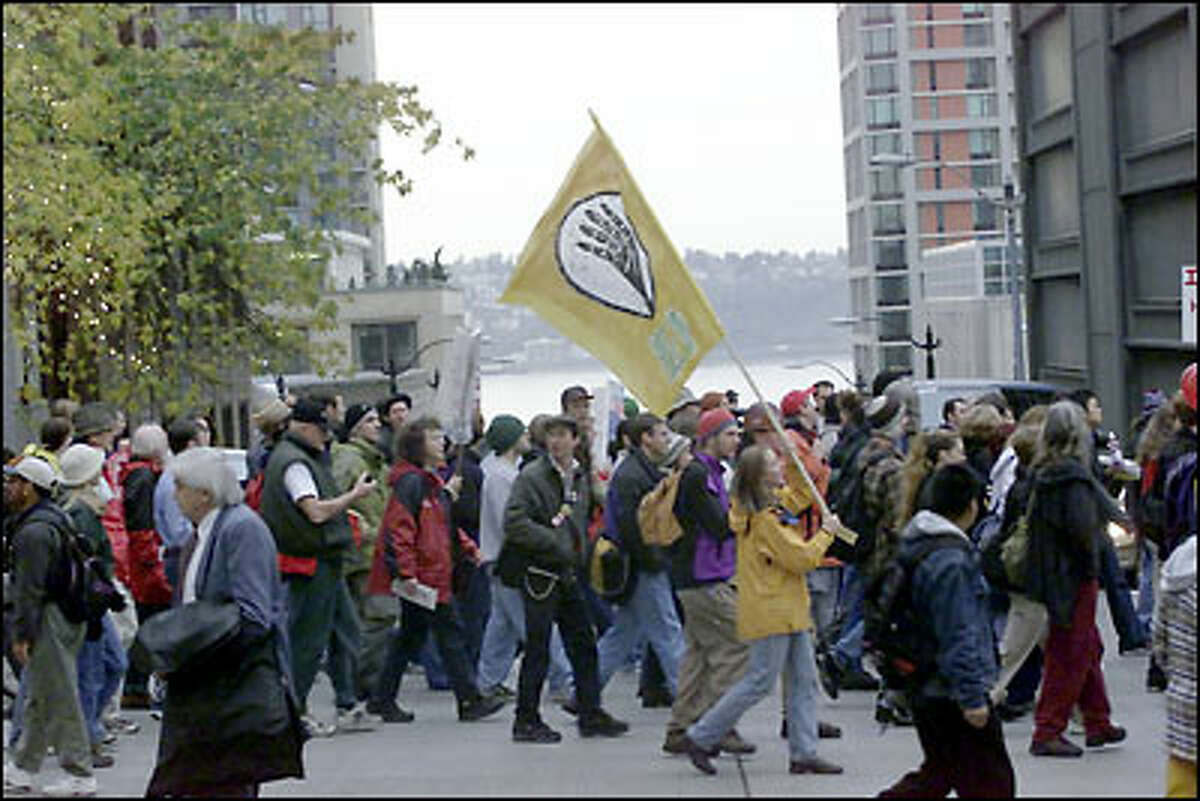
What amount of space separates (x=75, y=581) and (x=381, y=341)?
254 ft

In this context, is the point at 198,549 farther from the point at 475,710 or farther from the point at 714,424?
the point at 475,710

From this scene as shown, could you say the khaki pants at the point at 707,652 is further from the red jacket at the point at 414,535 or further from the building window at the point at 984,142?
the building window at the point at 984,142

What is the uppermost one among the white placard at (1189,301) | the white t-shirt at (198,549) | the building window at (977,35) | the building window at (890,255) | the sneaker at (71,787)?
the building window at (977,35)

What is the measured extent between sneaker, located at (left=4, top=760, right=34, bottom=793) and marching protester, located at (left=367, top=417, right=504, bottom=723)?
8.63 ft

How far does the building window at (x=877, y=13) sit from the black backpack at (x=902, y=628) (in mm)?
75135

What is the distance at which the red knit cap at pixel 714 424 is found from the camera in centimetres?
1129

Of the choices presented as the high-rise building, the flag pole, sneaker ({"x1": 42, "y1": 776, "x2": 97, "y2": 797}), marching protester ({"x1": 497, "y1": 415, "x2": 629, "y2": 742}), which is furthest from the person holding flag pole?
the high-rise building

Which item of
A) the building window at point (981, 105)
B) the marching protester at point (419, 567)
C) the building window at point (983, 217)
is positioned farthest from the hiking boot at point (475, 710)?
the building window at point (983, 217)

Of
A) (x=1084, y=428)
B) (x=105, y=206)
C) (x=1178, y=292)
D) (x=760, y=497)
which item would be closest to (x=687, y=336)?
(x=760, y=497)

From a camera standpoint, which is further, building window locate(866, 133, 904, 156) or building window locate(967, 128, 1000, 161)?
building window locate(866, 133, 904, 156)

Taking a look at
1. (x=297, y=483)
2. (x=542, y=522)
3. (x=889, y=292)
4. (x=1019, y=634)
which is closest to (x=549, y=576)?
(x=542, y=522)

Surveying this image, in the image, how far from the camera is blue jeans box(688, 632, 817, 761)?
399 inches

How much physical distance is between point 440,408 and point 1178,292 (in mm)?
24466

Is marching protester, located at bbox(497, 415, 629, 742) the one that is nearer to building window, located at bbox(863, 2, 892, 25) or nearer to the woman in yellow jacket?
the woman in yellow jacket
